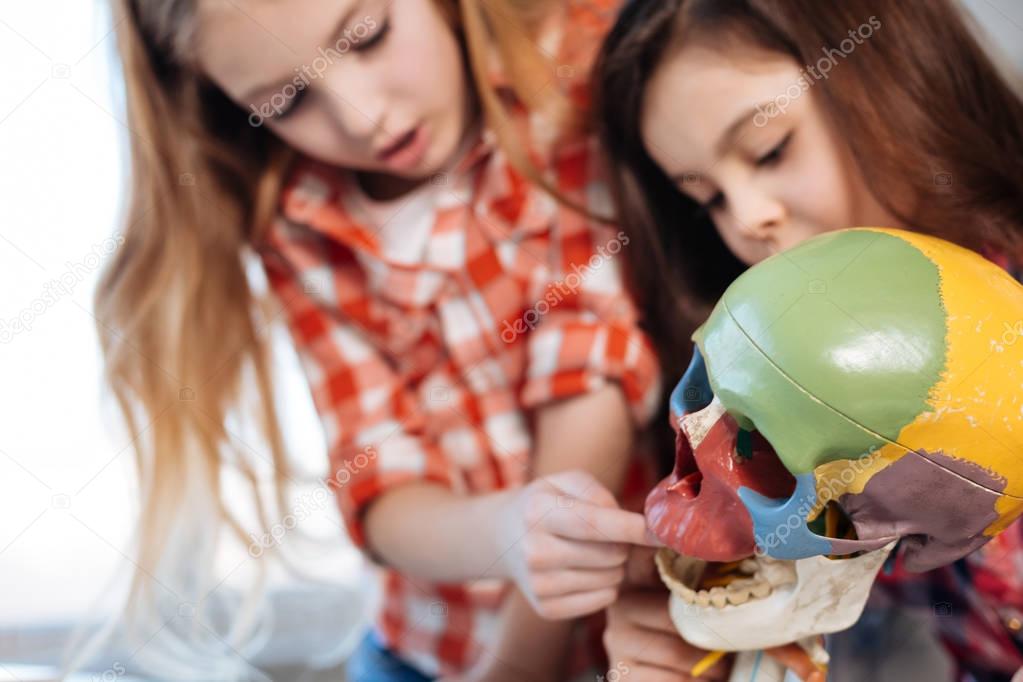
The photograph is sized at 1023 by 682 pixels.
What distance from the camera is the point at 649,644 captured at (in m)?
0.59

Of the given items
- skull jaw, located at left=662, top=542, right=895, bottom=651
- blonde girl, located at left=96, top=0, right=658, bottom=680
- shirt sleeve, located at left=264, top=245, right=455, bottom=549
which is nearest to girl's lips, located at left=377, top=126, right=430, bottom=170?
blonde girl, located at left=96, top=0, right=658, bottom=680

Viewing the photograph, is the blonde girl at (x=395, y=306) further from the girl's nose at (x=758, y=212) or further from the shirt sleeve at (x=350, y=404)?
the girl's nose at (x=758, y=212)

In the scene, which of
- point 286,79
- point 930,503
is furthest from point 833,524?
point 286,79

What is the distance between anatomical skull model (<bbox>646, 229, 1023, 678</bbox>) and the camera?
0.41 metres

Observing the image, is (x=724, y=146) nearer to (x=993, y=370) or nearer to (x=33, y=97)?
(x=993, y=370)

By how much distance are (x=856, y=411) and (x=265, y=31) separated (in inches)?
17.3

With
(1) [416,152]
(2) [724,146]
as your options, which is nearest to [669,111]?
(2) [724,146]

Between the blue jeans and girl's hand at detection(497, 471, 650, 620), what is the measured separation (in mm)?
250

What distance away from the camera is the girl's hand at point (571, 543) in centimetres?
58

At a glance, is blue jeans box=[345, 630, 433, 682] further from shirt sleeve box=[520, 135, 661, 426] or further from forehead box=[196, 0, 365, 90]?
forehead box=[196, 0, 365, 90]

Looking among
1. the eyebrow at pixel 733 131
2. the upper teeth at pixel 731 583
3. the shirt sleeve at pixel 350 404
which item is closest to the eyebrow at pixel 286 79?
the shirt sleeve at pixel 350 404

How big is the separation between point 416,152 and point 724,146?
0.23 metres

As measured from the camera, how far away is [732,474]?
1.53 ft

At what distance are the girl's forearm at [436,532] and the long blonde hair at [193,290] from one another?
104 millimetres
